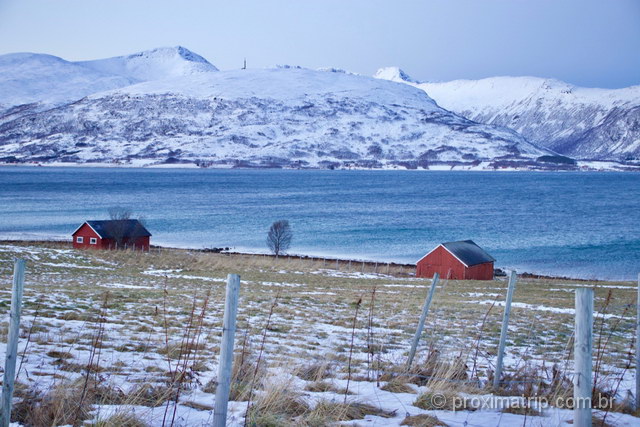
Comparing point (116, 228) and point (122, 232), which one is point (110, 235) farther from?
point (122, 232)

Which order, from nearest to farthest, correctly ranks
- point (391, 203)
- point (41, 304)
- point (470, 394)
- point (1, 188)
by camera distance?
point (470, 394)
point (41, 304)
point (391, 203)
point (1, 188)

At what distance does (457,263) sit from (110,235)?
3049 centimetres

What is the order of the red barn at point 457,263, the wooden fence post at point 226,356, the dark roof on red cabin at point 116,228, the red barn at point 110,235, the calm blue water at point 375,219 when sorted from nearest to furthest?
the wooden fence post at point 226,356 → the red barn at point 457,263 → the red barn at point 110,235 → the dark roof on red cabin at point 116,228 → the calm blue water at point 375,219

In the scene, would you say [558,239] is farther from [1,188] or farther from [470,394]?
[1,188]

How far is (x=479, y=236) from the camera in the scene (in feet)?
254

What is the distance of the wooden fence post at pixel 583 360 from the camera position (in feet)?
18.0

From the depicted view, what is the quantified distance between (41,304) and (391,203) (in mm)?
113213

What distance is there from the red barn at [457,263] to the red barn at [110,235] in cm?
2580

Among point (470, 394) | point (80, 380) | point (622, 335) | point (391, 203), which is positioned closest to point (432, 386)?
point (470, 394)

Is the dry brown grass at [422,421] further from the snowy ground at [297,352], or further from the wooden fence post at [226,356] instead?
the wooden fence post at [226,356]

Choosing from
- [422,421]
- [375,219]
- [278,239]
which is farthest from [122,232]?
[422,421]

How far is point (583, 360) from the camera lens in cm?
559

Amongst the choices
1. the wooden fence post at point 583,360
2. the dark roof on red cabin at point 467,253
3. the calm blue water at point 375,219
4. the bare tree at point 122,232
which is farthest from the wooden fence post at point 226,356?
the bare tree at point 122,232

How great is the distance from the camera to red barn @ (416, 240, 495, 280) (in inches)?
1711
